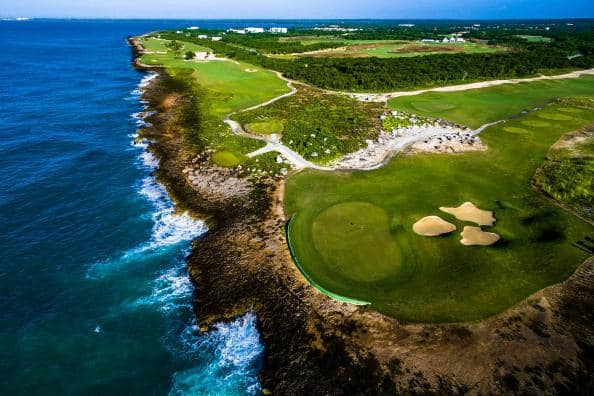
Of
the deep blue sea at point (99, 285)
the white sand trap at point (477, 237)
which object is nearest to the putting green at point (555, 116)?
the white sand trap at point (477, 237)

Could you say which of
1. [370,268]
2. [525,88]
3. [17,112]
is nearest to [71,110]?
[17,112]

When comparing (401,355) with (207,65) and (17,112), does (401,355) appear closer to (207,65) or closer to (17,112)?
(17,112)

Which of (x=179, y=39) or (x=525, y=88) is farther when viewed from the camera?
(x=179, y=39)

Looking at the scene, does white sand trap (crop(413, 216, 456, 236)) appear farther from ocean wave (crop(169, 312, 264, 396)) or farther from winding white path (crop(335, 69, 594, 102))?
winding white path (crop(335, 69, 594, 102))

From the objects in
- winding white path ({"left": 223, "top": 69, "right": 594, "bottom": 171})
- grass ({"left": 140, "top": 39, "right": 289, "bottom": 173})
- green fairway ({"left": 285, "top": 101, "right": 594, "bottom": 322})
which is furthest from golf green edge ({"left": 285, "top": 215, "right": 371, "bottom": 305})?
grass ({"left": 140, "top": 39, "right": 289, "bottom": 173})

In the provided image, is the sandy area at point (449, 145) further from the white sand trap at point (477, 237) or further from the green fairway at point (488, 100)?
the white sand trap at point (477, 237)

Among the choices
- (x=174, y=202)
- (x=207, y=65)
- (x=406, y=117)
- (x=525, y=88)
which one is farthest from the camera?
(x=207, y=65)

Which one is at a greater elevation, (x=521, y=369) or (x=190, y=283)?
(x=521, y=369)

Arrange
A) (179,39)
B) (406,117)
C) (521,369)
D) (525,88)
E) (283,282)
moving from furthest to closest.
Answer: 1. (179,39)
2. (525,88)
3. (406,117)
4. (283,282)
5. (521,369)
